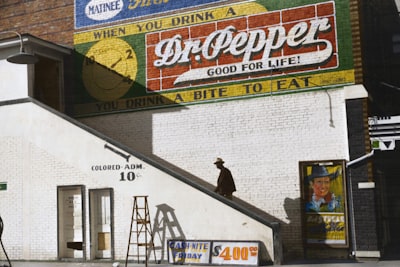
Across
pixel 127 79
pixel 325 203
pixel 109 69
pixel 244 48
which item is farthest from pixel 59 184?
pixel 325 203

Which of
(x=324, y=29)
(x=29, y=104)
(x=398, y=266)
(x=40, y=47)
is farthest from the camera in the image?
(x=40, y=47)

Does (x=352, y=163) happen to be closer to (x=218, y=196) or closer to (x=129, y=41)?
(x=218, y=196)

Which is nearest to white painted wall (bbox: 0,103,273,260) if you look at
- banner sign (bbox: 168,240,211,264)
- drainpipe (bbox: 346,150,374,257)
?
banner sign (bbox: 168,240,211,264)

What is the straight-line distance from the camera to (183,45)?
56.3 feet

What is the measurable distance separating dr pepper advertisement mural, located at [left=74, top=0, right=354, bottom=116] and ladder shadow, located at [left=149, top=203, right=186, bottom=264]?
3.81 metres

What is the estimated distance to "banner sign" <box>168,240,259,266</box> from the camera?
13375mm

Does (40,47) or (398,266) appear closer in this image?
(398,266)

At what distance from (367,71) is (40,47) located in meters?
9.90

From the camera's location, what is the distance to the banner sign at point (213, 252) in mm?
13375

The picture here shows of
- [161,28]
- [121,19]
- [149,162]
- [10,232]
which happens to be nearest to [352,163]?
[149,162]

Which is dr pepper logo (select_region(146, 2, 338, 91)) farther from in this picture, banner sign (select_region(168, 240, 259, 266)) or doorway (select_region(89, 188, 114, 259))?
banner sign (select_region(168, 240, 259, 266))

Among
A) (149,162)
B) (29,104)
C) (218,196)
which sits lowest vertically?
(218,196)

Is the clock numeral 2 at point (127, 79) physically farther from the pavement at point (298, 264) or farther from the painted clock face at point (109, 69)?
the pavement at point (298, 264)

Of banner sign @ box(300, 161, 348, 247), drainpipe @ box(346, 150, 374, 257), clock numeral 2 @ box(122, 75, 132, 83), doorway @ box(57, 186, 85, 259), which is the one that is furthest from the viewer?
clock numeral 2 @ box(122, 75, 132, 83)
